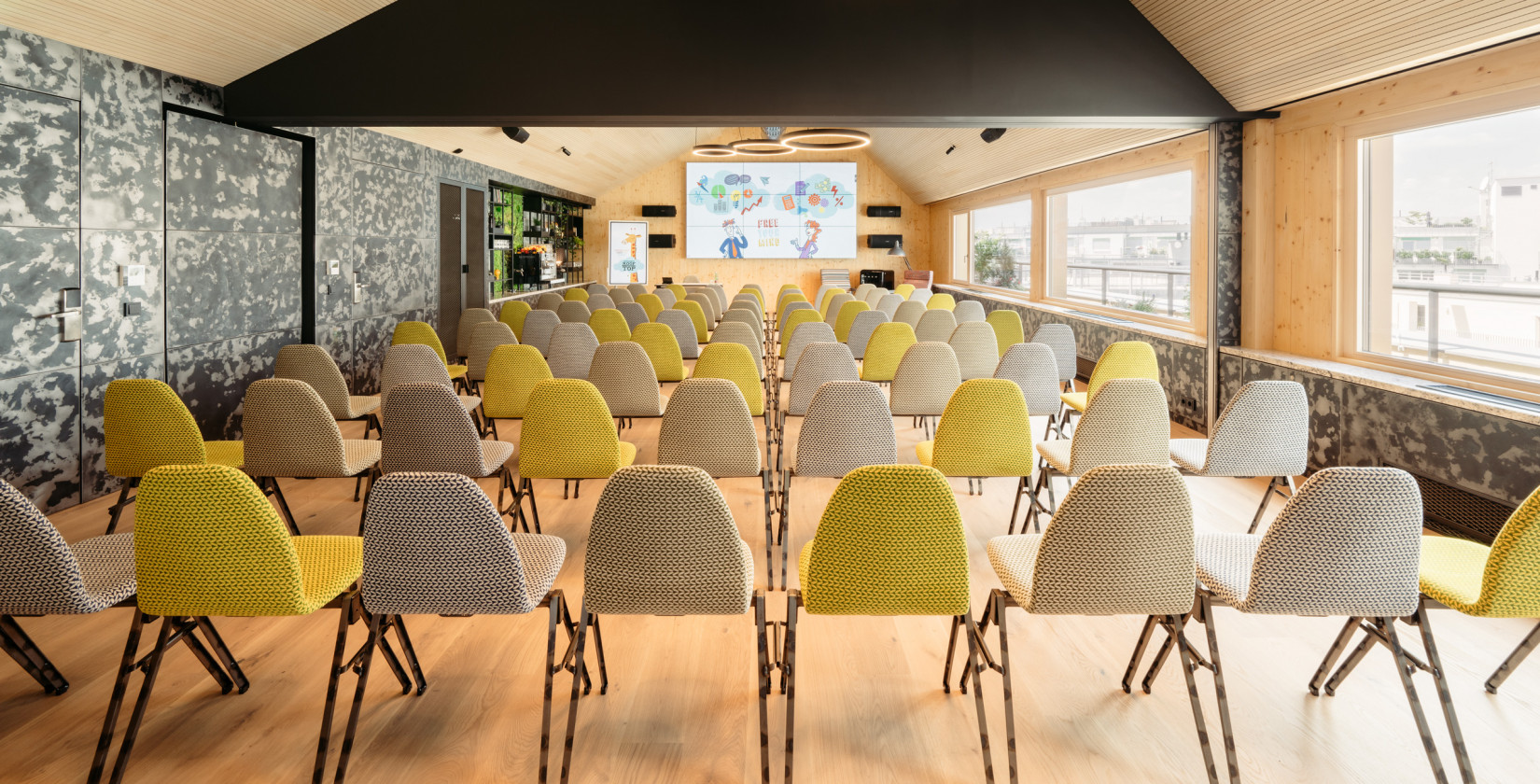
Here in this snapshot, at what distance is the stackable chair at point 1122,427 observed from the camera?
412 cm

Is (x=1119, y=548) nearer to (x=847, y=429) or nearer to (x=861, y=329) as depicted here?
(x=847, y=429)

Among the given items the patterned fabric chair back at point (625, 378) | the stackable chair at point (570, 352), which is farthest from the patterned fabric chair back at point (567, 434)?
the stackable chair at point (570, 352)

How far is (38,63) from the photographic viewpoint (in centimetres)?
493

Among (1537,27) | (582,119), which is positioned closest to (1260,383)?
(1537,27)

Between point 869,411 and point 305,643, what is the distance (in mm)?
2423

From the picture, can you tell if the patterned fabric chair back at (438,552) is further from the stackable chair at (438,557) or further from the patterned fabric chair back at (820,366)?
the patterned fabric chair back at (820,366)

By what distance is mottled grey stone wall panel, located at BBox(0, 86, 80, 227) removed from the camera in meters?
4.75

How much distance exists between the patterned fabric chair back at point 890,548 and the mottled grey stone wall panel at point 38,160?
4.83 meters

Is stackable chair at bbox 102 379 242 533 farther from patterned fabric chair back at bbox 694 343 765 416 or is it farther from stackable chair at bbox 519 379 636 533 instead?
patterned fabric chair back at bbox 694 343 765 416

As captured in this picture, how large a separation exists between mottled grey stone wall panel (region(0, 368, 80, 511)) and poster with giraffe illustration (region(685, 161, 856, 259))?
1516cm

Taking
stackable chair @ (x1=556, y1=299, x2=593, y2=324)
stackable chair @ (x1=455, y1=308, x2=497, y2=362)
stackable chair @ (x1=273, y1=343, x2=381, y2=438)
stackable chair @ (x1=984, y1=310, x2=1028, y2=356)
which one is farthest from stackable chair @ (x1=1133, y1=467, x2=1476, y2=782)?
stackable chair @ (x1=556, y1=299, x2=593, y2=324)

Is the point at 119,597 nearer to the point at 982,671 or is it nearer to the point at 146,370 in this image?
the point at 982,671

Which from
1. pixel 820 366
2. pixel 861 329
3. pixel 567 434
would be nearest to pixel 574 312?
pixel 861 329

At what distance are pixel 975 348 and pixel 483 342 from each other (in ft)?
12.5
